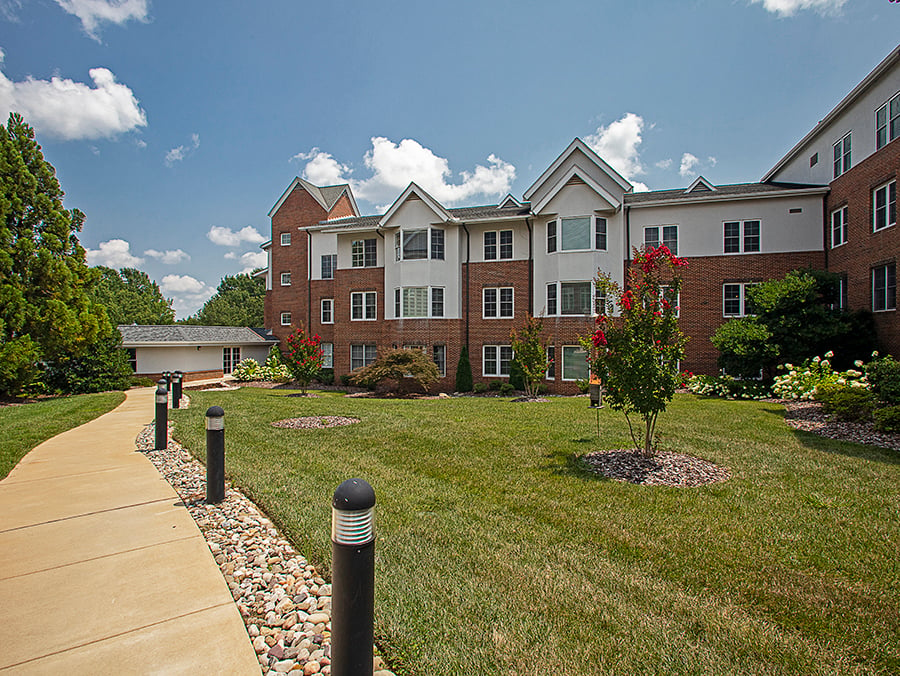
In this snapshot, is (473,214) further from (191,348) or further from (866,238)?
(191,348)

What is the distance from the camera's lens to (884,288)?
1536 cm

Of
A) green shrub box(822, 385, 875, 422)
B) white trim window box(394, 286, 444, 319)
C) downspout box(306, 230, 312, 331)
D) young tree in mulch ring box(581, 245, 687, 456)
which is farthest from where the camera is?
downspout box(306, 230, 312, 331)

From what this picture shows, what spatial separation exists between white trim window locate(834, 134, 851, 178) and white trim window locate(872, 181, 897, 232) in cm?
289

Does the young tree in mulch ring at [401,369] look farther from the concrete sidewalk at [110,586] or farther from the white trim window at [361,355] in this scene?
the concrete sidewalk at [110,586]

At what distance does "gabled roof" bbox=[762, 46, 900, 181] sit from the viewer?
14895 mm

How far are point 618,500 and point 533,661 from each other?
322 cm

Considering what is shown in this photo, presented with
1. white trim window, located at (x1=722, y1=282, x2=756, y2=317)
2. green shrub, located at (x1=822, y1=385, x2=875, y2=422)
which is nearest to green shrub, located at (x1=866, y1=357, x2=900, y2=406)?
green shrub, located at (x1=822, y1=385, x2=875, y2=422)

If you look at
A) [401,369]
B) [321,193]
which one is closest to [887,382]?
[401,369]

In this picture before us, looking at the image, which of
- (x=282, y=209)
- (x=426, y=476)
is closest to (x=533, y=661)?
(x=426, y=476)

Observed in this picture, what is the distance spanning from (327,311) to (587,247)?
1504 cm

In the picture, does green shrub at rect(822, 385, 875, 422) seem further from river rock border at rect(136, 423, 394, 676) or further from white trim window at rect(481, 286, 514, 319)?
white trim window at rect(481, 286, 514, 319)

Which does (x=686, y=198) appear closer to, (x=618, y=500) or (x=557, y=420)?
(x=557, y=420)

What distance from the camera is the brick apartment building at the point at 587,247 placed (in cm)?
1686

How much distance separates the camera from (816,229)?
19.3 metres
